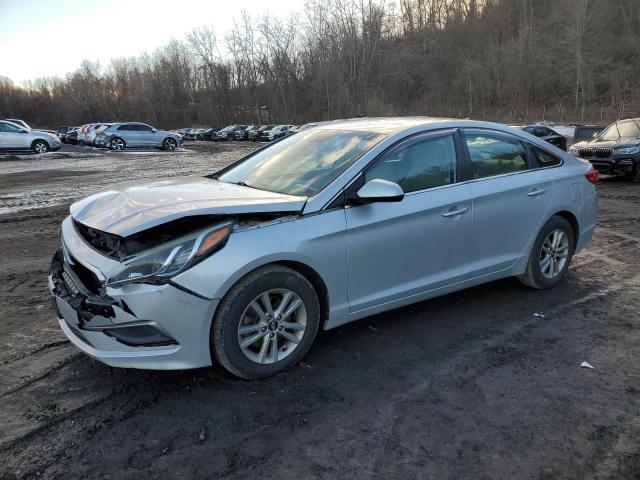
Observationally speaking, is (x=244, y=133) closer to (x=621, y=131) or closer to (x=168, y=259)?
(x=621, y=131)

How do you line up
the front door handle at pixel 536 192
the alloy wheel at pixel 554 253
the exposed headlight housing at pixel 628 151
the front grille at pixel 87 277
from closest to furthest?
the front grille at pixel 87 277, the front door handle at pixel 536 192, the alloy wheel at pixel 554 253, the exposed headlight housing at pixel 628 151

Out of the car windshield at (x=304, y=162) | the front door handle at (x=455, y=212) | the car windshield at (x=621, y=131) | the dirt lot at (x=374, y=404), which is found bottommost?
the dirt lot at (x=374, y=404)

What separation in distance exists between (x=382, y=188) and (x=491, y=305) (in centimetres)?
192

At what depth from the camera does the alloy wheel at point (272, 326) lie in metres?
3.23

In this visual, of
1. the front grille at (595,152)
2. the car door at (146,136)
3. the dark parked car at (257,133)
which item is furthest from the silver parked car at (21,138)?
the dark parked car at (257,133)

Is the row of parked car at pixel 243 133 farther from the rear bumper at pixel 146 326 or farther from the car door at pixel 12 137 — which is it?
the rear bumper at pixel 146 326

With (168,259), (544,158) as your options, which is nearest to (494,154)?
(544,158)

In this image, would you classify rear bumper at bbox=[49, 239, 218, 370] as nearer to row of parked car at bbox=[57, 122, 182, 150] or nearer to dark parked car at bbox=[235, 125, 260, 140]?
row of parked car at bbox=[57, 122, 182, 150]

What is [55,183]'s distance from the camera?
14891mm

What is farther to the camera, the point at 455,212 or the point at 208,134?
the point at 208,134

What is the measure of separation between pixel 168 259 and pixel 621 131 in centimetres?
1435

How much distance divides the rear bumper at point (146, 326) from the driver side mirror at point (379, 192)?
1.24 metres

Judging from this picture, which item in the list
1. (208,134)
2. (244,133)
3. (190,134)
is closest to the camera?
(244,133)

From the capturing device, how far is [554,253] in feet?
16.5
